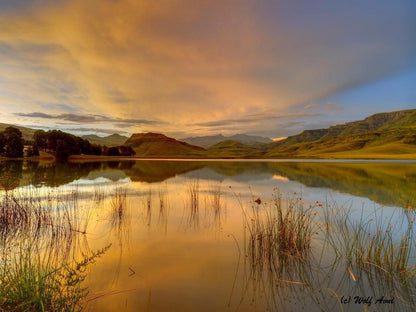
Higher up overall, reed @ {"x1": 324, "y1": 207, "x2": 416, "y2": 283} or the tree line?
the tree line

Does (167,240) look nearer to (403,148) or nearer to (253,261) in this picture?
(253,261)

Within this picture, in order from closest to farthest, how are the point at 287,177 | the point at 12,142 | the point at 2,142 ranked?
the point at 287,177 → the point at 12,142 → the point at 2,142

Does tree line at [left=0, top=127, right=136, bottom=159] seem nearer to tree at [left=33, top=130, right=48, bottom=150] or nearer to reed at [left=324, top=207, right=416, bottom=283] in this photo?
tree at [left=33, top=130, right=48, bottom=150]

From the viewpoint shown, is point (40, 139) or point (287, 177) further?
point (40, 139)

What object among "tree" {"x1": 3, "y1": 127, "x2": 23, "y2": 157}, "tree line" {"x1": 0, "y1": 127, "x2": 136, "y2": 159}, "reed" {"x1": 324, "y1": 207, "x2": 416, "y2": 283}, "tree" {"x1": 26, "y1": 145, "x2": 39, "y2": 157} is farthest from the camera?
"tree" {"x1": 26, "y1": 145, "x2": 39, "y2": 157}

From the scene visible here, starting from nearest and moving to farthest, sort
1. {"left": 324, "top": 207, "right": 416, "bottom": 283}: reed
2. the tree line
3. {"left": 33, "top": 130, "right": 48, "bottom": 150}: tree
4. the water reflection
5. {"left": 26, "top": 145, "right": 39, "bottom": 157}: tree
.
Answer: {"left": 324, "top": 207, "right": 416, "bottom": 283}: reed < the water reflection < the tree line < {"left": 26, "top": 145, "right": 39, "bottom": 157}: tree < {"left": 33, "top": 130, "right": 48, "bottom": 150}: tree

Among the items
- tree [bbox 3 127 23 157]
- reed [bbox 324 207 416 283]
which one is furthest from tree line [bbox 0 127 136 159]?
reed [bbox 324 207 416 283]

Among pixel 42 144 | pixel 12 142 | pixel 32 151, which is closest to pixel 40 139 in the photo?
pixel 42 144

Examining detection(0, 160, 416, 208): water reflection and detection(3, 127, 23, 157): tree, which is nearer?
detection(0, 160, 416, 208): water reflection

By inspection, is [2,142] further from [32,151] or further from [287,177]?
[287,177]

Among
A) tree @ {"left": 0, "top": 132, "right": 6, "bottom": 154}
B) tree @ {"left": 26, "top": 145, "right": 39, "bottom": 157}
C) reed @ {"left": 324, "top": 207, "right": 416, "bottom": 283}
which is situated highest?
tree @ {"left": 0, "top": 132, "right": 6, "bottom": 154}

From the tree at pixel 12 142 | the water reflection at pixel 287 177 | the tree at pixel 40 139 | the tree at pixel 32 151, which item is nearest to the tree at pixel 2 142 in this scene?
the tree at pixel 12 142

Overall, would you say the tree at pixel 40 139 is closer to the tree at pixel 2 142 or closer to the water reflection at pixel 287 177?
the tree at pixel 2 142

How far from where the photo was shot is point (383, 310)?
4.46 meters
